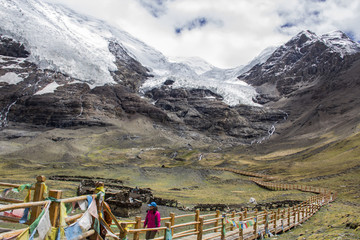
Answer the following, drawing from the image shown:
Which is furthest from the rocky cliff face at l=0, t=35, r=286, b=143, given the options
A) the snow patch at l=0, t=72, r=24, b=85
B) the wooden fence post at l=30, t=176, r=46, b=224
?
the wooden fence post at l=30, t=176, r=46, b=224

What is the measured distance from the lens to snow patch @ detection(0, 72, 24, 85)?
188 m

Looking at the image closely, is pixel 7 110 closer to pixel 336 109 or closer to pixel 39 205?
pixel 336 109

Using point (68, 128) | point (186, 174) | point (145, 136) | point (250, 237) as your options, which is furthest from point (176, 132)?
point (250, 237)

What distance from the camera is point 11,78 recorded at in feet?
625

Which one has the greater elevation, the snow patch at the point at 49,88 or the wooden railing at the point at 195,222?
the snow patch at the point at 49,88

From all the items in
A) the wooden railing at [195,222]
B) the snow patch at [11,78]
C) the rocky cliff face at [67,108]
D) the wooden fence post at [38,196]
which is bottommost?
the wooden railing at [195,222]

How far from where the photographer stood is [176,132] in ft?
588

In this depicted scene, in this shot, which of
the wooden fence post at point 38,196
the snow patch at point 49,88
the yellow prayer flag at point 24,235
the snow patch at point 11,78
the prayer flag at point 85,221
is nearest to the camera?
the yellow prayer flag at point 24,235

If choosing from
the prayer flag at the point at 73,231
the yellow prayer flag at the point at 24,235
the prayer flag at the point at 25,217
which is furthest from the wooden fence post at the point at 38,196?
the prayer flag at the point at 73,231

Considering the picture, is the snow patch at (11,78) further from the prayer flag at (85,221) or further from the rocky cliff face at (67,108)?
the prayer flag at (85,221)

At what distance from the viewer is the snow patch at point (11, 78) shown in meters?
188

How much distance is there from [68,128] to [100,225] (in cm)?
16635

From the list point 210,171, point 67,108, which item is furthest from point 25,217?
point 67,108

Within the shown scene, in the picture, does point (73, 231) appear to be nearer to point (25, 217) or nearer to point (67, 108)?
point (25, 217)
